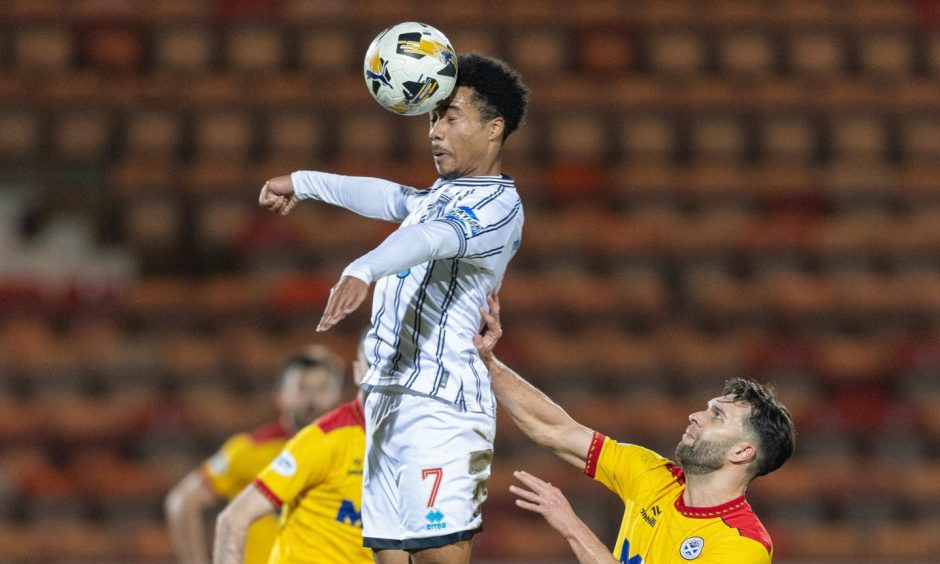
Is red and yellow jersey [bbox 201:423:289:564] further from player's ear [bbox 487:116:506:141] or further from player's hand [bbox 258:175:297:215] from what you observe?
player's ear [bbox 487:116:506:141]

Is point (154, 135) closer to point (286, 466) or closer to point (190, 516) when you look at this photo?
point (190, 516)

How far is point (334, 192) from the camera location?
12.8 ft

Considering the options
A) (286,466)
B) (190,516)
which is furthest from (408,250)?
(190,516)

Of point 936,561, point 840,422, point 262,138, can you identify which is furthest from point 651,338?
point 262,138

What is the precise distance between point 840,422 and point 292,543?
5.27 m

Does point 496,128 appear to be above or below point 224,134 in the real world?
above

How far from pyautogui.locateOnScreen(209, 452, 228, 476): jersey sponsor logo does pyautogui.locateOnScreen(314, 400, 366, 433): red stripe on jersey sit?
1380 millimetres

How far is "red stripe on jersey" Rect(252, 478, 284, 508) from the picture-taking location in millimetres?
4656

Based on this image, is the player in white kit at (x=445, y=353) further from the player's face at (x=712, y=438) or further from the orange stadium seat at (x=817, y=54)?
the orange stadium seat at (x=817, y=54)

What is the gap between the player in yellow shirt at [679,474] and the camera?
3.90 metres

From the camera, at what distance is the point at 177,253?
9883 millimetres

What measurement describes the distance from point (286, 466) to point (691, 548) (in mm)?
1505

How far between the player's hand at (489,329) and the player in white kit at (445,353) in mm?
29

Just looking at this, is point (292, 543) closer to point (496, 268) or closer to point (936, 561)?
point (496, 268)
